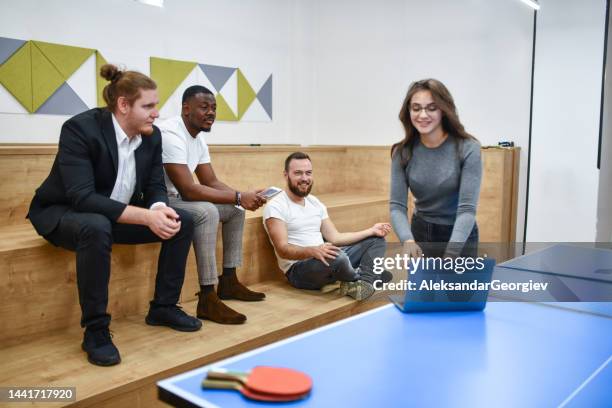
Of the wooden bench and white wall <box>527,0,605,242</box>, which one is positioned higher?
white wall <box>527,0,605,242</box>

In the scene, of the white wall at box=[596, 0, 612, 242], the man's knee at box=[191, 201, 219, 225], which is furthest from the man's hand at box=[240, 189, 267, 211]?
the white wall at box=[596, 0, 612, 242]

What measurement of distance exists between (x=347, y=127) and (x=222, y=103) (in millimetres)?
1362

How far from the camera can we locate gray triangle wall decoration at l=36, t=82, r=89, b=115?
3949 mm

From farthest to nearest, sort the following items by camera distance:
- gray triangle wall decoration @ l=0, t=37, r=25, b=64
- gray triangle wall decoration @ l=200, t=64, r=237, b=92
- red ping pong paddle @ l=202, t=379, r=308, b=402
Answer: gray triangle wall decoration @ l=200, t=64, r=237, b=92, gray triangle wall decoration @ l=0, t=37, r=25, b=64, red ping pong paddle @ l=202, t=379, r=308, b=402

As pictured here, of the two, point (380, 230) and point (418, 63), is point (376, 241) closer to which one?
point (380, 230)

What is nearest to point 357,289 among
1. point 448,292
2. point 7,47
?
point 448,292

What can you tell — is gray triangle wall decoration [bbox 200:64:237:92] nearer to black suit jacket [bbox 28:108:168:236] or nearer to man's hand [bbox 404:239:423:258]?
black suit jacket [bbox 28:108:168:236]

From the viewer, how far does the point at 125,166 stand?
253 centimetres

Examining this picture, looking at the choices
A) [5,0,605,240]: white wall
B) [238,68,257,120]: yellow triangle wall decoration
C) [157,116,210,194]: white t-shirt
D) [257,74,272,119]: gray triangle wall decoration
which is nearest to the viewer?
[157,116,210,194]: white t-shirt

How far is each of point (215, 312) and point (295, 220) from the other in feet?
2.59

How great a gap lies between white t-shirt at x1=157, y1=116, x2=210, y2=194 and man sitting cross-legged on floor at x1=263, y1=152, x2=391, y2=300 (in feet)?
1.68

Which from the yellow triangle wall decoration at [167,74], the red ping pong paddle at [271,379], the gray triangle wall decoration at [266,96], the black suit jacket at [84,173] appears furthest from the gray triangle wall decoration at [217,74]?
the red ping pong paddle at [271,379]

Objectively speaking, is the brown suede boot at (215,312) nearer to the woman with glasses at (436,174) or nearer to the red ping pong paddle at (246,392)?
the woman with glasses at (436,174)

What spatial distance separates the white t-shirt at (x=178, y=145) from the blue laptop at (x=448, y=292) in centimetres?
160
